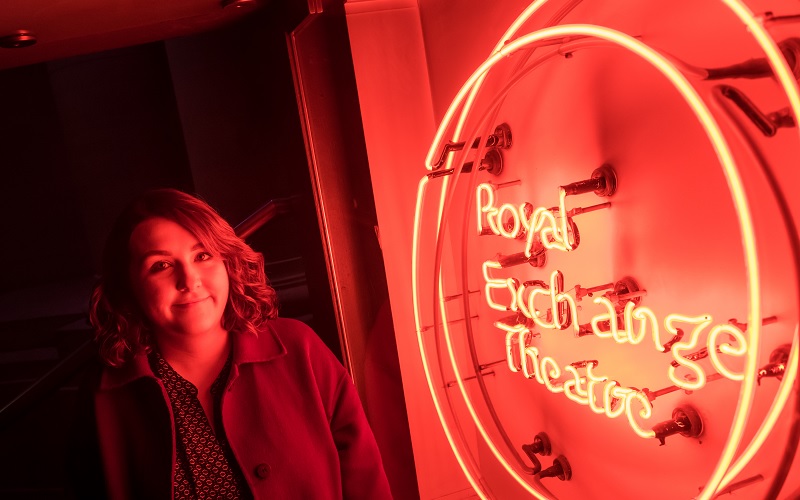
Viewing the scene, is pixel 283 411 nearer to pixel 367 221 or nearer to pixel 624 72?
pixel 367 221

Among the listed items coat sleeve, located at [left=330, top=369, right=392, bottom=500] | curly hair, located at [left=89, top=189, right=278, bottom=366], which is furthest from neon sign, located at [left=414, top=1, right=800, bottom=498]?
curly hair, located at [left=89, top=189, right=278, bottom=366]

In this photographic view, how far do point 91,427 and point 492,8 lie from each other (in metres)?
1.75

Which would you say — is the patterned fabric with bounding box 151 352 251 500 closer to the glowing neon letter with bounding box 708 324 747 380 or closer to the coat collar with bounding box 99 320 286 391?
the coat collar with bounding box 99 320 286 391

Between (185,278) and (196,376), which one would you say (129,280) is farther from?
(196,376)

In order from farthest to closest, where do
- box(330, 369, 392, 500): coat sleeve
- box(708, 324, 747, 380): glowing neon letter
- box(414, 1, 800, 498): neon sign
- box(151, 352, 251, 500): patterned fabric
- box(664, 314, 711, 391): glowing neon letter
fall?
box(330, 369, 392, 500): coat sleeve, box(151, 352, 251, 500): patterned fabric, box(664, 314, 711, 391): glowing neon letter, box(708, 324, 747, 380): glowing neon letter, box(414, 1, 800, 498): neon sign

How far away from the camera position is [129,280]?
2119 mm

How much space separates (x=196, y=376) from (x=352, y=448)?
A: 0.54 metres

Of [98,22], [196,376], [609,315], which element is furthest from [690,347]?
[98,22]

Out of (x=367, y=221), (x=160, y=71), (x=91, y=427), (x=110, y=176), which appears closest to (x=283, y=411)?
(x=91, y=427)

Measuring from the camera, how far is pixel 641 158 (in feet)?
5.57

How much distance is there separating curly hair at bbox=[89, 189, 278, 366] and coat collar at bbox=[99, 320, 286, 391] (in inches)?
0.9

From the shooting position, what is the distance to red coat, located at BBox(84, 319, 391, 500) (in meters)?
2.05

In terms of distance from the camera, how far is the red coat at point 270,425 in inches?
80.7

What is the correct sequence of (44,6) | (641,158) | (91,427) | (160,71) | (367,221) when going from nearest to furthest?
(641,158) → (91,427) → (44,6) → (367,221) → (160,71)
